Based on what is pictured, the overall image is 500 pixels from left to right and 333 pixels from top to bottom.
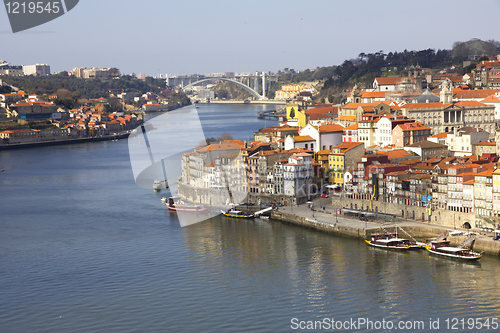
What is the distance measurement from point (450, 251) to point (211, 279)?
3.61 metres

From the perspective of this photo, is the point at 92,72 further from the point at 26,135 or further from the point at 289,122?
the point at 289,122

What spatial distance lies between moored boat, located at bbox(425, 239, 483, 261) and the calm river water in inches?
6.4

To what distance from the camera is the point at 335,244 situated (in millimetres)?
11078

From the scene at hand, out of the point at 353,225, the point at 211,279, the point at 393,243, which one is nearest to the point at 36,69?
the point at 353,225

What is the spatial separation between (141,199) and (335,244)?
20.1 feet

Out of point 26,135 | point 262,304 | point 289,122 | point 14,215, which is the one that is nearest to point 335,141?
point 289,122

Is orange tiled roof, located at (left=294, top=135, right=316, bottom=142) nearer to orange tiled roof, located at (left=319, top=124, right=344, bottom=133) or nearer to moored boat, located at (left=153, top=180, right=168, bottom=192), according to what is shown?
orange tiled roof, located at (left=319, top=124, right=344, bottom=133)

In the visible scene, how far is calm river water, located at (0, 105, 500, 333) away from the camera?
7801 mm

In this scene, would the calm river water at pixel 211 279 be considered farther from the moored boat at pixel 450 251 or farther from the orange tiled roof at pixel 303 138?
the orange tiled roof at pixel 303 138

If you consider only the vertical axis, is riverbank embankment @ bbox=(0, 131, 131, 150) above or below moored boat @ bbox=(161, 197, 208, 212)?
above

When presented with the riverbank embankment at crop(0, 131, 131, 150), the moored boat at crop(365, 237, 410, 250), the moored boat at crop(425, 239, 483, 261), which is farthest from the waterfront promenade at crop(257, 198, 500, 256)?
the riverbank embankment at crop(0, 131, 131, 150)

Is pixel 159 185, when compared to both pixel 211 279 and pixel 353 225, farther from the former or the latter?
pixel 211 279

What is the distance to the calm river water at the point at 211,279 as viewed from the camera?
780 centimetres

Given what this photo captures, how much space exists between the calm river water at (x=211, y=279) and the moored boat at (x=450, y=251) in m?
0.16
